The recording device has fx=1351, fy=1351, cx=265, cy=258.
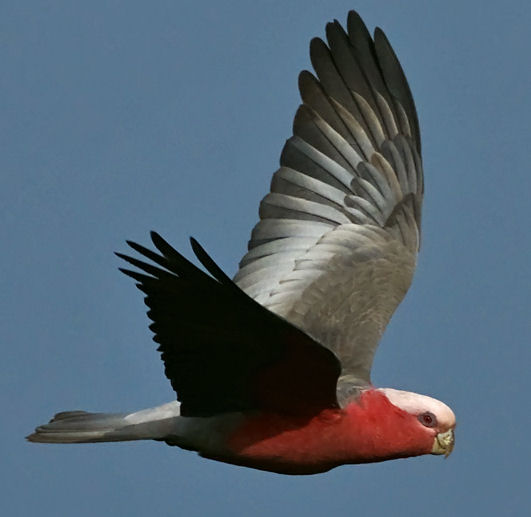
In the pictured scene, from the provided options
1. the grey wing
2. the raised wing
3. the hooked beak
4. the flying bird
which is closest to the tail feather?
the flying bird

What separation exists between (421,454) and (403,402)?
1.66 feet

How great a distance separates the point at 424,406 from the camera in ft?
37.9

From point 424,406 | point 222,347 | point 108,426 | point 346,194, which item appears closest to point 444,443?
point 424,406

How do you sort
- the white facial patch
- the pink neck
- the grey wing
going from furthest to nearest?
1. the grey wing
2. the white facial patch
3. the pink neck

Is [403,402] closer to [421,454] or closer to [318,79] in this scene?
[421,454]

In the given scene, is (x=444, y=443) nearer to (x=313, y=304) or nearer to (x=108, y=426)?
(x=313, y=304)

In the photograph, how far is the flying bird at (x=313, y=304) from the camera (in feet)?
33.9

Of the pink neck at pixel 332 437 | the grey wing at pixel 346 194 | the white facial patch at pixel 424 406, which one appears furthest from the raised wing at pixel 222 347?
the grey wing at pixel 346 194

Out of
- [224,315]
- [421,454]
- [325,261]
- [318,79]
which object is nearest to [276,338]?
[224,315]

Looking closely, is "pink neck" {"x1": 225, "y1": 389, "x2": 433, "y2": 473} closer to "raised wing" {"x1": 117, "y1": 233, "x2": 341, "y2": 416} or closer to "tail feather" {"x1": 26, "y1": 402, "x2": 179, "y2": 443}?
"raised wing" {"x1": 117, "y1": 233, "x2": 341, "y2": 416}

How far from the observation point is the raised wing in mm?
9789

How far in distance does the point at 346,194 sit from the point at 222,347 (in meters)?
3.89

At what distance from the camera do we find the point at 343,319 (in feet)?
42.4

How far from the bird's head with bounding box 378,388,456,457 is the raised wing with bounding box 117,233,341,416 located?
699mm
